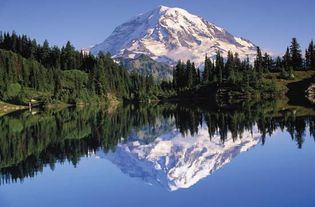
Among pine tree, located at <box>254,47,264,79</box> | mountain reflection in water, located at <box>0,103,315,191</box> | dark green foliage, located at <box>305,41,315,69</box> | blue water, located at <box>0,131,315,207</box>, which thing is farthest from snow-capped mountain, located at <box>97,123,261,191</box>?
dark green foliage, located at <box>305,41,315,69</box>

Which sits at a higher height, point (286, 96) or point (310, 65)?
point (310, 65)

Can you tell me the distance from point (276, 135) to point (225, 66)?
14105 centimetres

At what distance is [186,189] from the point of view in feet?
91.9

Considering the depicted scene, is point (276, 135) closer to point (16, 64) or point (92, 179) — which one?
point (92, 179)

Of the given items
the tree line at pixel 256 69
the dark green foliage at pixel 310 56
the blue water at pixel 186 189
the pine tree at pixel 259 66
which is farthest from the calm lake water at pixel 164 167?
the dark green foliage at pixel 310 56

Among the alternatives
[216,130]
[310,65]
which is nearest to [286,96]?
[310,65]

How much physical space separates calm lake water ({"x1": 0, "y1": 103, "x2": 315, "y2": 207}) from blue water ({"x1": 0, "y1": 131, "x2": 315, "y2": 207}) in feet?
0.17

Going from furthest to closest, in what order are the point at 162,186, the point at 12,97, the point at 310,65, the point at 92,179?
1. the point at 310,65
2. the point at 12,97
3. the point at 92,179
4. the point at 162,186

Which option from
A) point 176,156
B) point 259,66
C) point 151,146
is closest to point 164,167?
point 176,156

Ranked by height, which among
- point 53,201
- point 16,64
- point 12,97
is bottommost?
point 53,201

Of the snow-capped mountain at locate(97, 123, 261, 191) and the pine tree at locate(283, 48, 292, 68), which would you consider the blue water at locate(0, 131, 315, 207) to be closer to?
the snow-capped mountain at locate(97, 123, 261, 191)

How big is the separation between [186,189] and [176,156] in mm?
14207

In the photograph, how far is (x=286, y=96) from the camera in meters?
157

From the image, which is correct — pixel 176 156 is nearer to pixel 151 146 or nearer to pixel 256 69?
pixel 151 146
